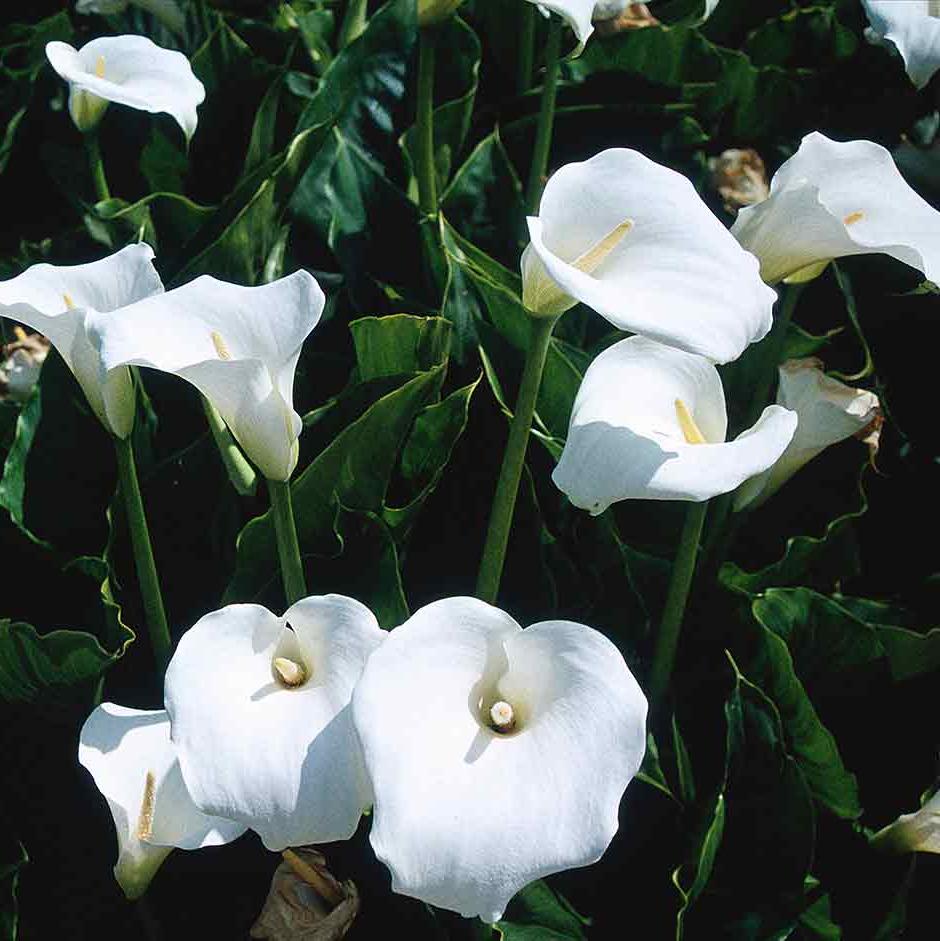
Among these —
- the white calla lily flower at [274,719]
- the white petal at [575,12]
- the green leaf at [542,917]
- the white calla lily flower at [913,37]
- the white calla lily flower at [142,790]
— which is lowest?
the green leaf at [542,917]

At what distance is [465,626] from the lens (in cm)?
65

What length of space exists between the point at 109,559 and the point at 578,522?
36 centimetres

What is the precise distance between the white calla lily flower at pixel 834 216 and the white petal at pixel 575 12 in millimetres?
171

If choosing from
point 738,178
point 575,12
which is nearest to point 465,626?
point 575,12

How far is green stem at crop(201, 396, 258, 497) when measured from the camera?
83cm

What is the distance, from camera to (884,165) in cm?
82

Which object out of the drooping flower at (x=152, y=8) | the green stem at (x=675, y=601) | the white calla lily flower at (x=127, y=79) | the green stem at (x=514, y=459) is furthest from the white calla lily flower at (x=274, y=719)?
the drooping flower at (x=152, y=8)

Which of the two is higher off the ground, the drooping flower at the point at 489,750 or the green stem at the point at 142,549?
the drooping flower at the point at 489,750

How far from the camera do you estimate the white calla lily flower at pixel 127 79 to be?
0.96m

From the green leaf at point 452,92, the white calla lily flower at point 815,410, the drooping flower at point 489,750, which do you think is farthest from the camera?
the green leaf at point 452,92

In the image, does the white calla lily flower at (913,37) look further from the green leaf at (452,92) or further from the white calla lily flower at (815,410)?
the green leaf at (452,92)

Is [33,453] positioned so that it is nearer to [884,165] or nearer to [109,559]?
[109,559]

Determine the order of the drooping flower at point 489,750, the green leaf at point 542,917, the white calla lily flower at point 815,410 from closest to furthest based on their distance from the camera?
the drooping flower at point 489,750
the green leaf at point 542,917
the white calla lily flower at point 815,410

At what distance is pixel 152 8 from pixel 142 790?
0.92 metres
